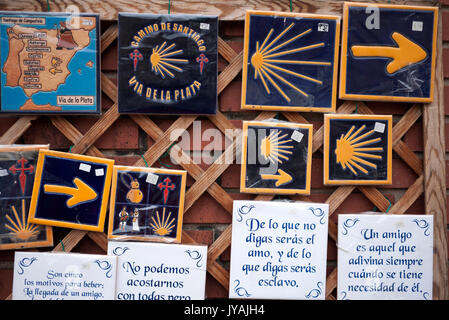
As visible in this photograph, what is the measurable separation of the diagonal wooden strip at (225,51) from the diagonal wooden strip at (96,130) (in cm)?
47

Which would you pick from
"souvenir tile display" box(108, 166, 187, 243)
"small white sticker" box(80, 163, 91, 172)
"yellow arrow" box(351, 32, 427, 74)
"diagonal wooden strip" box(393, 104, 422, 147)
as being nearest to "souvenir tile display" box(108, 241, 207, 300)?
"souvenir tile display" box(108, 166, 187, 243)

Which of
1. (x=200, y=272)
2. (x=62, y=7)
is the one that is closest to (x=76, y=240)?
(x=200, y=272)

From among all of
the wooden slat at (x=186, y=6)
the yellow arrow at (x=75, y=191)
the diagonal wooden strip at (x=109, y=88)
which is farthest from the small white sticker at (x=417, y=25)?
the yellow arrow at (x=75, y=191)

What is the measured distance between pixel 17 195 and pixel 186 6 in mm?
965

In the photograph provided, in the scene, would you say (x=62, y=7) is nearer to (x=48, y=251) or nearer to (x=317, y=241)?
(x=48, y=251)

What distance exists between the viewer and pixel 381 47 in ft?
4.32

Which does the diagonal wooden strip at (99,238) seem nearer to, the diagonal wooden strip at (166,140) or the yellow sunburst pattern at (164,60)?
the diagonal wooden strip at (166,140)

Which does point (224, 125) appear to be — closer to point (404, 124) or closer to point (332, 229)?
point (332, 229)

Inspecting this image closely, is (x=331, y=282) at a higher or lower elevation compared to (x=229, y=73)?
lower

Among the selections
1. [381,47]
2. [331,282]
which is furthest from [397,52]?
[331,282]

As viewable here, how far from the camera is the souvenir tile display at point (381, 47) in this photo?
1.31 meters

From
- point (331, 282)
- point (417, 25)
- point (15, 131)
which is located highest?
point (417, 25)

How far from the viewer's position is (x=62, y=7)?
128 centimetres

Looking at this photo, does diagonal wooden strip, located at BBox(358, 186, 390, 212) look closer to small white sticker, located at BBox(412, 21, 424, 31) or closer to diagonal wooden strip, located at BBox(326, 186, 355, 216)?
diagonal wooden strip, located at BBox(326, 186, 355, 216)
